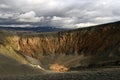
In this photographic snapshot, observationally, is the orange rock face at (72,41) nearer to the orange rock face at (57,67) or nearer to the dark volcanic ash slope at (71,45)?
the dark volcanic ash slope at (71,45)

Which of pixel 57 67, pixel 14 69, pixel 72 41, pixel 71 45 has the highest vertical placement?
pixel 14 69

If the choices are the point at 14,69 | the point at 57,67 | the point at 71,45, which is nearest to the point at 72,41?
the point at 71,45

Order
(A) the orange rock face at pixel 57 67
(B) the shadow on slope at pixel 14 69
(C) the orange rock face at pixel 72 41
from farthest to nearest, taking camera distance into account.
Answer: (C) the orange rock face at pixel 72 41
(A) the orange rock face at pixel 57 67
(B) the shadow on slope at pixel 14 69

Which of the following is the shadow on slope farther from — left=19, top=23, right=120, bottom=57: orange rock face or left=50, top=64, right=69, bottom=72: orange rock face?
left=19, top=23, right=120, bottom=57: orange rock face

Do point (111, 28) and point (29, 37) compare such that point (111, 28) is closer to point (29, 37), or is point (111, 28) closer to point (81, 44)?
point (81, 44)

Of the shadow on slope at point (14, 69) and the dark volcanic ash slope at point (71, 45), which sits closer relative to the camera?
the shadow on slope at point (14, 69)

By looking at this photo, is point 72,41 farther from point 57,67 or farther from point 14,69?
point 14,69

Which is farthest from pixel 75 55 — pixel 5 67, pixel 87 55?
pixel 5 67

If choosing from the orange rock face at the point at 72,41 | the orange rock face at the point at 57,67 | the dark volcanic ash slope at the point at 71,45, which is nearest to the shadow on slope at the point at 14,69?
the orange rock face at the point at 57,67

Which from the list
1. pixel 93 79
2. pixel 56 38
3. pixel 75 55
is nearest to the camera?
pixel 93 79
